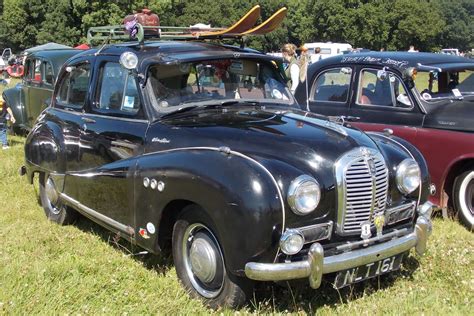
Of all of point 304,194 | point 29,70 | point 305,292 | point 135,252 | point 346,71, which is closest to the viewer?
point 304,194

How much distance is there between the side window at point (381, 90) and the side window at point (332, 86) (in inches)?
8.2

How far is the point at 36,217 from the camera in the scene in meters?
6.20

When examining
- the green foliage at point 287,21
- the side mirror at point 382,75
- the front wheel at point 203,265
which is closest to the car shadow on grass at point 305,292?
the front wheel at point 203,265

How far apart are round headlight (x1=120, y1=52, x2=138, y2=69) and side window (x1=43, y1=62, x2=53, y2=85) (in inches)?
256

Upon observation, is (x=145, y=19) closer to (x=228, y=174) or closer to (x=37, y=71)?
(x=228, y=174)

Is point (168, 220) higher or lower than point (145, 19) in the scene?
lower

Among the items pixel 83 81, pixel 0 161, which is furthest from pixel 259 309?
pixel 0 161

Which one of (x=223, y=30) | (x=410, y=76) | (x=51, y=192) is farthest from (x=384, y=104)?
(x=51, y=192)

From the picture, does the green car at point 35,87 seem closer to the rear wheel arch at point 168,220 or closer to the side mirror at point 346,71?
the side mirror at point 346,71

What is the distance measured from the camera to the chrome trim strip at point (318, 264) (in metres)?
3.26

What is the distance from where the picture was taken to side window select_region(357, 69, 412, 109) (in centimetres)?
635

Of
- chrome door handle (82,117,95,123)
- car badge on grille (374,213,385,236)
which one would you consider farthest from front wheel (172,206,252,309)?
chrome door handle (82,117,95,123)

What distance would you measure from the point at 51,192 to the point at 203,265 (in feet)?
9.41

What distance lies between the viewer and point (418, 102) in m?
6.17
